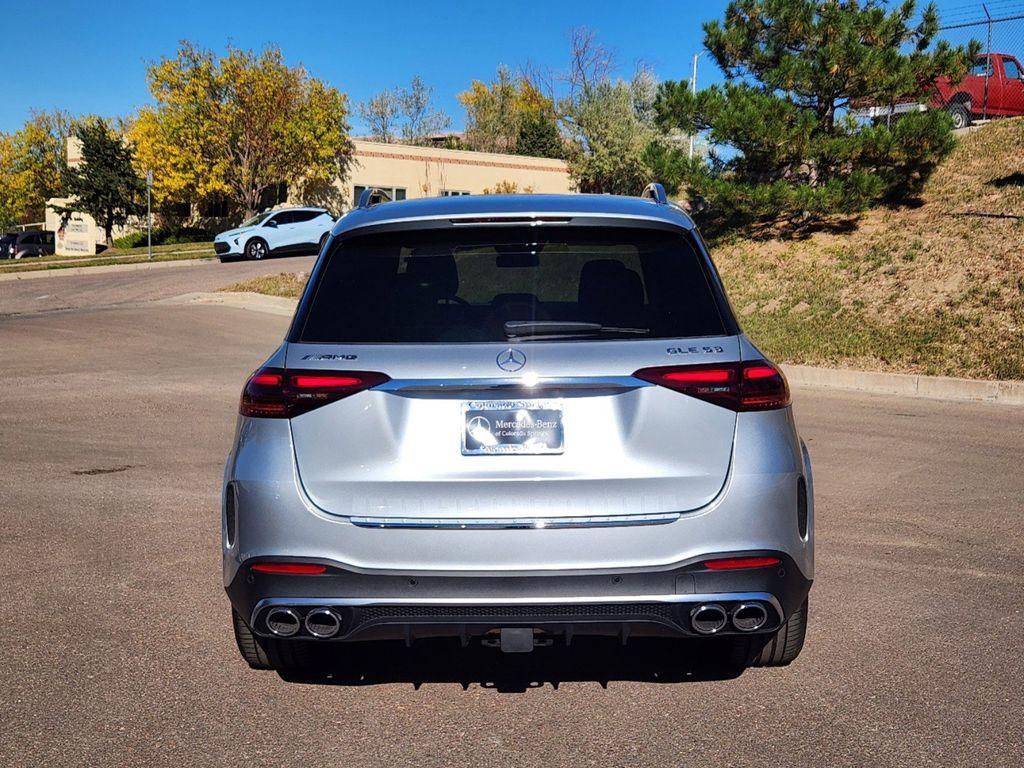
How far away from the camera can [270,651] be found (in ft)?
14.0

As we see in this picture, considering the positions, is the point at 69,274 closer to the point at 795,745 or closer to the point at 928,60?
the point at 928,60

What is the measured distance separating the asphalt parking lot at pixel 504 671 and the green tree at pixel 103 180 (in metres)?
47.0

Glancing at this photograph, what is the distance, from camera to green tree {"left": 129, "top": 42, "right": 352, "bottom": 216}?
46312mm

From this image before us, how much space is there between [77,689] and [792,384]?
11.5 meters

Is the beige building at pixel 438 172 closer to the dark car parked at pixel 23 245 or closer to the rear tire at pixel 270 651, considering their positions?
the dark car parked at pixel 23 245

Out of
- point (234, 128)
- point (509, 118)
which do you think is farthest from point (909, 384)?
point (509, 118)

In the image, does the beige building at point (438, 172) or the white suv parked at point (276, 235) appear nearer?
the white suv parked at point (276, 235)

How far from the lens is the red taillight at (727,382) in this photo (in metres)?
3.67

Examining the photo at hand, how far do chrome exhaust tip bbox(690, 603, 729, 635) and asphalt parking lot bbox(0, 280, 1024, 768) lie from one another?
41 cm

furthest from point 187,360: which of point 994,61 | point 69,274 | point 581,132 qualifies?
point 581,132

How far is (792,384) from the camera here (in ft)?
47.3

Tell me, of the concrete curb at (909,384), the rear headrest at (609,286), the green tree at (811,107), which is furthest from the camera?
the green tree at (811,107)

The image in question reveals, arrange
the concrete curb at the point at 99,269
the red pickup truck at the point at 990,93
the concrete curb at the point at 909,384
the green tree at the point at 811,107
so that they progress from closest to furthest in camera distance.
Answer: the concrete curb at the point at 909,384
the green tree at the point at 811,107
the red pickup truck at the point at 990,93
the concrete curb at the point at 99,269

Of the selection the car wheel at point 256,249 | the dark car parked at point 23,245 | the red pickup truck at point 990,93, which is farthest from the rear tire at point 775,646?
the dark car parked at point 23,245
